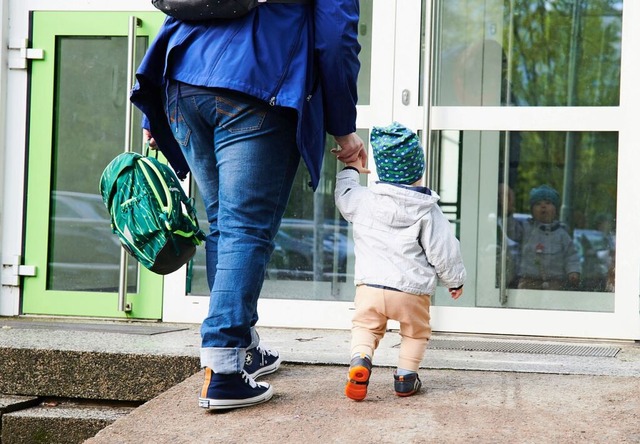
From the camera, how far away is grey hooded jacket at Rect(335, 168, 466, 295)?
3.12 metres

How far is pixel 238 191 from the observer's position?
276 cm

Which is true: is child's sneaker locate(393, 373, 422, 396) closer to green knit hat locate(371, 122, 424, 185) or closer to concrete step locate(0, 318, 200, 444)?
green knit hat locate(371, 122, 424, 185)

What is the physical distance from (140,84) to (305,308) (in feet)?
7.44

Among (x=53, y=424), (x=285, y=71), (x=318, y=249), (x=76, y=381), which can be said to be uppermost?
(x=285, y=71)

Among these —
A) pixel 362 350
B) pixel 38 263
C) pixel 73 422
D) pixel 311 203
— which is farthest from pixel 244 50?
pixel 38 263

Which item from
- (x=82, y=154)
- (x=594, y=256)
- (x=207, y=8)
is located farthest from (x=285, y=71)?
(x=82, y=154)

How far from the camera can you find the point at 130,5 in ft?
16.9

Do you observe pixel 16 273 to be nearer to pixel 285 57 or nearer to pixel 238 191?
pixel 238 191

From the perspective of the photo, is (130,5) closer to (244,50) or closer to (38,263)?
(38,263)

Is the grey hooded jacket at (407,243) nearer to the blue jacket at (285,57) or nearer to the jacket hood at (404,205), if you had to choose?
the jacket hood at (404,205)

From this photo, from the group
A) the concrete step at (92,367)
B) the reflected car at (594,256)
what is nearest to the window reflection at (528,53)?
the reflected car at (594,256)

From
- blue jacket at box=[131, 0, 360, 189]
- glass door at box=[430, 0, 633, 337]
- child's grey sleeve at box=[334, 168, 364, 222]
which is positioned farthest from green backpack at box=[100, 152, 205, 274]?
glass door at box=[430, 0, 633, 337]

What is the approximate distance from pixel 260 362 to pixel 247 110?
3.31ft

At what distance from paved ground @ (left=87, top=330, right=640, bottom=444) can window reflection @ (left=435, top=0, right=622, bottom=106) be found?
5.40 ft
